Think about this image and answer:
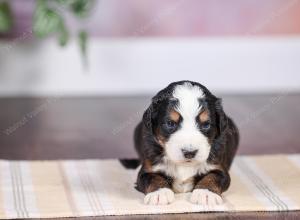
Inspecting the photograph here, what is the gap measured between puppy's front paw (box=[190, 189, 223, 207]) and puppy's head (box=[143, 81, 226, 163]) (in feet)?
0.40

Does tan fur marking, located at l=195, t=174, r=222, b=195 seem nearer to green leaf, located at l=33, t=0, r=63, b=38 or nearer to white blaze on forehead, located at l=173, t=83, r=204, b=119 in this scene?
white blaze on forehead, located at l=173, t=83, r=204, b=119

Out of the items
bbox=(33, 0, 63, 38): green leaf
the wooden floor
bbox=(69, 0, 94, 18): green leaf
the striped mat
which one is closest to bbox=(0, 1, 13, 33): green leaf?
bbox=(33, 0, 63, 38): green leaf

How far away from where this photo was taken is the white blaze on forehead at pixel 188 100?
243 cm

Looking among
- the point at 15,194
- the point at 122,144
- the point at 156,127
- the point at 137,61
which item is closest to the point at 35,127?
the point at 122,144

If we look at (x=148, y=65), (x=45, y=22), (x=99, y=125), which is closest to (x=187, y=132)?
(x=99, y=125)

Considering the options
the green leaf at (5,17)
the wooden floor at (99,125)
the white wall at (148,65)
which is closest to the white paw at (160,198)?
the wooden floor at (99,125)

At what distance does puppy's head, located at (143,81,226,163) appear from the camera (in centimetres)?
239

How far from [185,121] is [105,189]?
1.56 feet

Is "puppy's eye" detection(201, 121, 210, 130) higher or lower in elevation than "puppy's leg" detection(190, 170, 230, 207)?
higher

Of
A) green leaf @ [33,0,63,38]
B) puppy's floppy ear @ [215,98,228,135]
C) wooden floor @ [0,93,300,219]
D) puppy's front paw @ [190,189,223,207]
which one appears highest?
puppy's floppy ear @ [215,98,228,135]

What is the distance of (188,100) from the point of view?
2441 mm

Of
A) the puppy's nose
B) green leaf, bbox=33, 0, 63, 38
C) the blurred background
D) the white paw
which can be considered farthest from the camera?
the blurred background

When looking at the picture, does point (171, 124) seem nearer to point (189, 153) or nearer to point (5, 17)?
point (189, 153)

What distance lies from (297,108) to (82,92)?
54.7 inches
